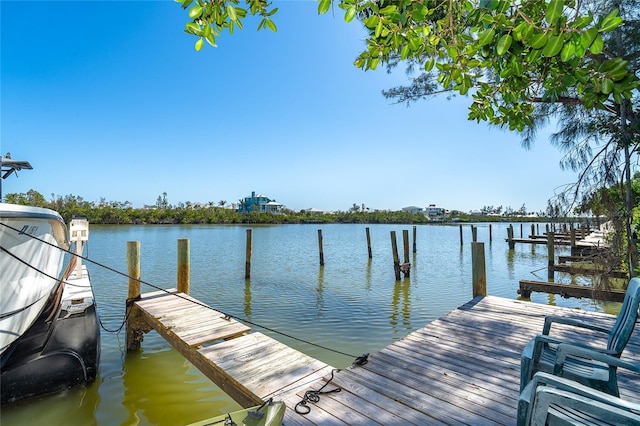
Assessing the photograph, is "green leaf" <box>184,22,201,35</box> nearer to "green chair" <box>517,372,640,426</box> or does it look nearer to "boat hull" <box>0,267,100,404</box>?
"green chair" <box>517,372,640,426</box>

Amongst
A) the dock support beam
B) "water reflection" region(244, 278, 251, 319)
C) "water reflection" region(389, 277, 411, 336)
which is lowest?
"water reflection" region(389, 277, 411, 336)

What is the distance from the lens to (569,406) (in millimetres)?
1302

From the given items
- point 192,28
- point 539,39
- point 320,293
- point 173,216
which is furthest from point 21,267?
point 173,216

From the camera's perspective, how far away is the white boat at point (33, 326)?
354 centimetres

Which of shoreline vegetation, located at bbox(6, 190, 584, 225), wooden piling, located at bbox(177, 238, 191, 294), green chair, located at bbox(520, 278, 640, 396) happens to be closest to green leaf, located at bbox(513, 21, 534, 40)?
green chair, located at bbox(520, 278, 640, 396)

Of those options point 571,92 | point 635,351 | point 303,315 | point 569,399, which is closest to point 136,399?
point 303,315

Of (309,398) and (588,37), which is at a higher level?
(588,37)

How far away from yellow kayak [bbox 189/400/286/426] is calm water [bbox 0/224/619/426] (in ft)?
6.55

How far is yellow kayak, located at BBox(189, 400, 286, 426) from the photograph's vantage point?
2.16 meters

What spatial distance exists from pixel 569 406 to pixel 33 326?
5935 millimetres

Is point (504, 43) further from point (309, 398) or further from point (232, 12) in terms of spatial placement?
point (309, 398)

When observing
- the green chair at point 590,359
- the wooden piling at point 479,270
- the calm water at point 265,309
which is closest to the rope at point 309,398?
the green chair at point 590,359

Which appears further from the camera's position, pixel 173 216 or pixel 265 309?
pixel 173 216

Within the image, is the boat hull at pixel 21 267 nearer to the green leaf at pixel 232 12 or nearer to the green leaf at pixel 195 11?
→ the green leaf at pixel 195 11
